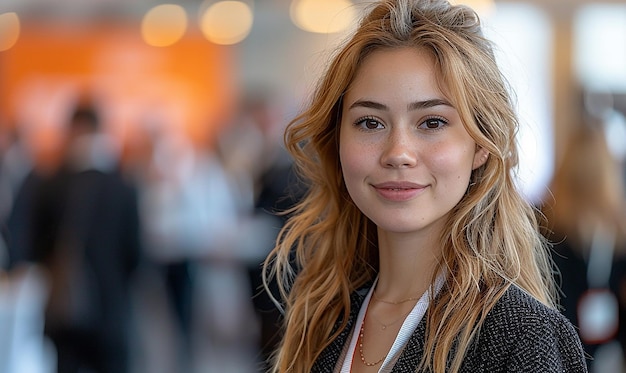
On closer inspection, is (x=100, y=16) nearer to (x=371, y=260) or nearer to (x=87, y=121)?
(x=87, y=121)

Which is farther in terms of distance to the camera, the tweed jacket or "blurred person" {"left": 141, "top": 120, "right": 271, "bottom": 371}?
"blurred person" {"left": 141, "top": 120, "right": 271, "bottom": 371}

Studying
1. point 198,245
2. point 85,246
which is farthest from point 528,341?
point 198,245

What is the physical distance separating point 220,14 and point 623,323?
6.39 meters

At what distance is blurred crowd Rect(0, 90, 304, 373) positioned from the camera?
5.19 m

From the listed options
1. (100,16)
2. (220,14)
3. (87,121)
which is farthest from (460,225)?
(100,16)

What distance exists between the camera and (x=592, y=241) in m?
3.91

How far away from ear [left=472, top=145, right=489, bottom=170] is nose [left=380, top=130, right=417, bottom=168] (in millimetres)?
145

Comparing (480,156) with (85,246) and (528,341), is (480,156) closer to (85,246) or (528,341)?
(528,341)

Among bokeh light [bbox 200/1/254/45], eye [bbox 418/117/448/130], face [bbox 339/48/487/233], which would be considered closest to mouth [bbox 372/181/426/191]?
face [bbox 339/48/487/233]

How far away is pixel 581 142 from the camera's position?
4.10 meters

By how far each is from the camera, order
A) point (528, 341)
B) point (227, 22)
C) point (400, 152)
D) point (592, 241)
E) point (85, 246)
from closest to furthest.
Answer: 1. point (528, 341)
2. point (400, 152)
3. point (592, 241)
4. point (85, 246)
5. point (227, 22)

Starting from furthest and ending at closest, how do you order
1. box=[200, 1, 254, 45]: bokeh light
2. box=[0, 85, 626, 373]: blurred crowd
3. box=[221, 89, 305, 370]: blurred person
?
box=[200, 1, 254, 45]: bokeh light
box=[221, 89, 305, 370]: blurred person
box=[0, 85, 626, 373]: blurred crowd

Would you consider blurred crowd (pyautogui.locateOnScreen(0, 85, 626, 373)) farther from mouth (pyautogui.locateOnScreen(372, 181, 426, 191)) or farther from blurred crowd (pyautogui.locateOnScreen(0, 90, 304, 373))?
mouth (pyautogui.locateOnScreen(372, 181, 426, 191))

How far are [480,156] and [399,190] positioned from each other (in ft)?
0.58
